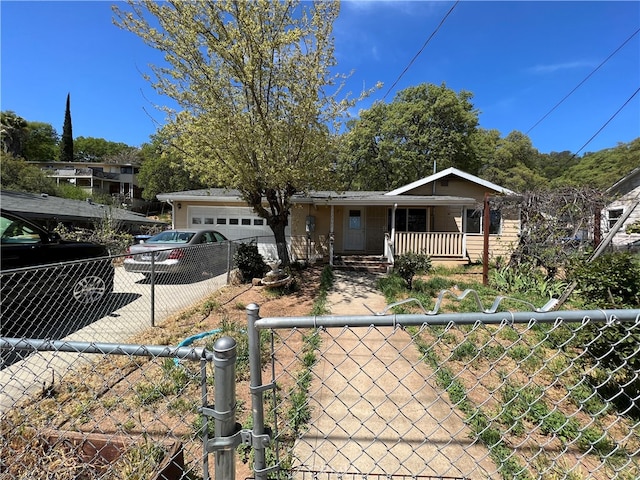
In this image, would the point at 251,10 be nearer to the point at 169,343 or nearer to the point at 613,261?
the point at 169,343

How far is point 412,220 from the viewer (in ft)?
51.2

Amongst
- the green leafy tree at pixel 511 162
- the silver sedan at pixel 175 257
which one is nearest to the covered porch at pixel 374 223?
the silver sedan at pixel 175 257

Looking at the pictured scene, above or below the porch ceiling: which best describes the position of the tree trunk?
below

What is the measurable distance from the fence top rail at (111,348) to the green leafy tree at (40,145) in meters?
64.2

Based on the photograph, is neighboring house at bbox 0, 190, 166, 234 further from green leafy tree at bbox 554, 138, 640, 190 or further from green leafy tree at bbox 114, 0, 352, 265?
green leafy tree at bbox 554, 138, 640, 190

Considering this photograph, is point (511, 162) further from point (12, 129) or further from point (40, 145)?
point (40, 145)

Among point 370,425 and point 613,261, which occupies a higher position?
point 613,261

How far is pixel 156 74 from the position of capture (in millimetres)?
9055

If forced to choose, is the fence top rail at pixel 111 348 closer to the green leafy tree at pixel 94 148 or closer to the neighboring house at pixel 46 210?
the neighboring house at pixel 46 210

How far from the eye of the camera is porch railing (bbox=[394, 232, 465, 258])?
12.9m

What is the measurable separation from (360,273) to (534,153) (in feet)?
108

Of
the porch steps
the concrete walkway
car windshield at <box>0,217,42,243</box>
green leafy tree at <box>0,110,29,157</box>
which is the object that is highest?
green leafy tree at <box>0,110,29,157</box>

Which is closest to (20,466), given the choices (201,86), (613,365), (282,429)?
(282,429)

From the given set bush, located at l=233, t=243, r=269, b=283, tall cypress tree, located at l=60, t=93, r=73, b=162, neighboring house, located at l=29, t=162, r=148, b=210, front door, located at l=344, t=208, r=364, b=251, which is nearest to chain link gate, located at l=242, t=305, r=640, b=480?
bush, located at l=233, t=243, r=269, b=283
